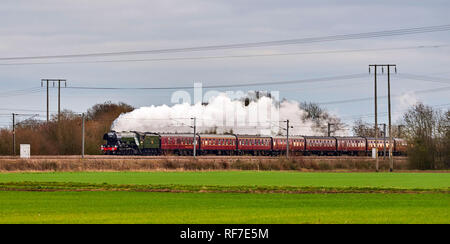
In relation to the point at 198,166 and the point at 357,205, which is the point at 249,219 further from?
the point at 198,166

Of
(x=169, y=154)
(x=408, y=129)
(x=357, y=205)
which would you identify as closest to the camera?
(x=357, y=205)

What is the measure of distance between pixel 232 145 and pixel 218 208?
8189cm

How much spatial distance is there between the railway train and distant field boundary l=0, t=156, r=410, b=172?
7.08 metres

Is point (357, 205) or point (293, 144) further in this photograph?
point (293, 144)

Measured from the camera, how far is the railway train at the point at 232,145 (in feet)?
359

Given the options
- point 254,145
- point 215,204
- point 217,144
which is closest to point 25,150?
point 217,144

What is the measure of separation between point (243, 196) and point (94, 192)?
27.3 feet

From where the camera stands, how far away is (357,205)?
35.7 meters

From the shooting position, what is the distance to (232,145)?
115750 millimetres

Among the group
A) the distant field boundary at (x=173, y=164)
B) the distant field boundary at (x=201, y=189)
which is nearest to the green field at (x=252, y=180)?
the distant field boundary at (x=201, y=189)

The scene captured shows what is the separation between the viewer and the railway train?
359 feet

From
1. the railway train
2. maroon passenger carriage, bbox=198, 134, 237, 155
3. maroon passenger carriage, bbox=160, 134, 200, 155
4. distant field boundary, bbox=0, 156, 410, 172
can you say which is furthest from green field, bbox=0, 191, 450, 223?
maroon passenger carriage, bbox=198, 134, 237, 155

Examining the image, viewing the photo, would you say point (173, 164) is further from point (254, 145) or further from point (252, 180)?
point (254, 145)
